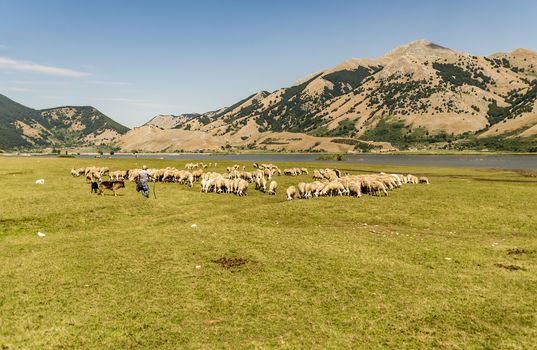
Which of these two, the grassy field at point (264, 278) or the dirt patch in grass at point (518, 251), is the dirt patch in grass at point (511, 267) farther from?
the dirt patch in grass at point (518, 251)

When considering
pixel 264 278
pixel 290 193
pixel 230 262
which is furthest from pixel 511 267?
pixel 290 193

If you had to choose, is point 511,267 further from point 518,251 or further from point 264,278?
point 264,278

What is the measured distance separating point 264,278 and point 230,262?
223 cm

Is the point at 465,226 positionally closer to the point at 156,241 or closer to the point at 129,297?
the point at 156,241

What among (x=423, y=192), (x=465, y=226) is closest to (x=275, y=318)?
(x=465, y=226)

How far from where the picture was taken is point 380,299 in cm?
1185

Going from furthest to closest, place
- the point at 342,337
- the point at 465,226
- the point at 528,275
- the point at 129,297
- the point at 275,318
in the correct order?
the point at 465,226, the point at 528,275, the point at 129,297, the point at 275,318, the point at 342,337

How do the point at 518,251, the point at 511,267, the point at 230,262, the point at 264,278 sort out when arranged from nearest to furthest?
the point at 264,278, the point at 511,267, the point at 230,262, the point at 518,251

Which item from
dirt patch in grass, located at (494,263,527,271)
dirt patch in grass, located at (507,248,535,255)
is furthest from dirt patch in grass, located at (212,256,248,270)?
dirt patch in grass, located at (507,248,535,255)

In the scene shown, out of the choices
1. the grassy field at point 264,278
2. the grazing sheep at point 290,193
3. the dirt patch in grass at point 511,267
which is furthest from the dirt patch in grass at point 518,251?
the grazing sheep at point 290,193

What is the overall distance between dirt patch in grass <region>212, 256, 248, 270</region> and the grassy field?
0.23m

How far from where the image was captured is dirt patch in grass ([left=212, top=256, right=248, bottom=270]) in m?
14.8

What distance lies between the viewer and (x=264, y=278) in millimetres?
13539

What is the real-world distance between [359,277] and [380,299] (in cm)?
187
